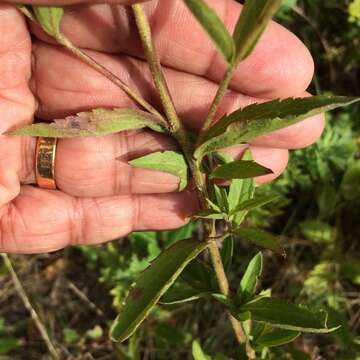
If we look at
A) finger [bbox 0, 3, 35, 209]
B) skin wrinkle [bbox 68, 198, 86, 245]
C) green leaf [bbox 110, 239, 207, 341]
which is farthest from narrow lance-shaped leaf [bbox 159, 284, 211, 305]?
finger [bbox 0, 3, 35, 209]

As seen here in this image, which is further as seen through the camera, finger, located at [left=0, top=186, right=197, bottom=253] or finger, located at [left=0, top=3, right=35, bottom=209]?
finger, located at [left=0, top=186, right=197, bottom=253]

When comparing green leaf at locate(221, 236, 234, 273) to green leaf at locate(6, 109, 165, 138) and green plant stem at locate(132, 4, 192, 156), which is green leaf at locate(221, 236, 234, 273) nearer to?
green plant stem at locate(132, 4, 192, 156)

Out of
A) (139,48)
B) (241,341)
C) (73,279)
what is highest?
(139,48)

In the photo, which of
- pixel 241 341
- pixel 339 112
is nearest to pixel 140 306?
pixel 241 341

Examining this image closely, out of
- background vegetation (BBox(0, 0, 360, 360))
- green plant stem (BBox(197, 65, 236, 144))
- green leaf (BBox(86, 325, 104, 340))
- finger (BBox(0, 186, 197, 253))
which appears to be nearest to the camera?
green plant stem (BBox(197, 65, 236, 144))

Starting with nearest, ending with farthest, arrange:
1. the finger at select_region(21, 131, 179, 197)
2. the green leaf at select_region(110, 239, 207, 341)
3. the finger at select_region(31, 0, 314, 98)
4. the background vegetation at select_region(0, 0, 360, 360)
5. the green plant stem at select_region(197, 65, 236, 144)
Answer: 1. the green plant stem at select_region(197, 65, 236, 144)
2. the green leaf at select_region(110, 239, 207, 341)
3. the finger at select_region(31, 0, 314, 98)
4. the finger at select_region(21, 131, 179, 197)
5. the background vegetation at select_region(0, 0, 360, 360)

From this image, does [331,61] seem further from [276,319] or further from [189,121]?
[276,319]

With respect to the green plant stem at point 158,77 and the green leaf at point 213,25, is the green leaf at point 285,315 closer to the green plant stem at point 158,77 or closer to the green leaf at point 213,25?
the green plant stem at point 158,77
